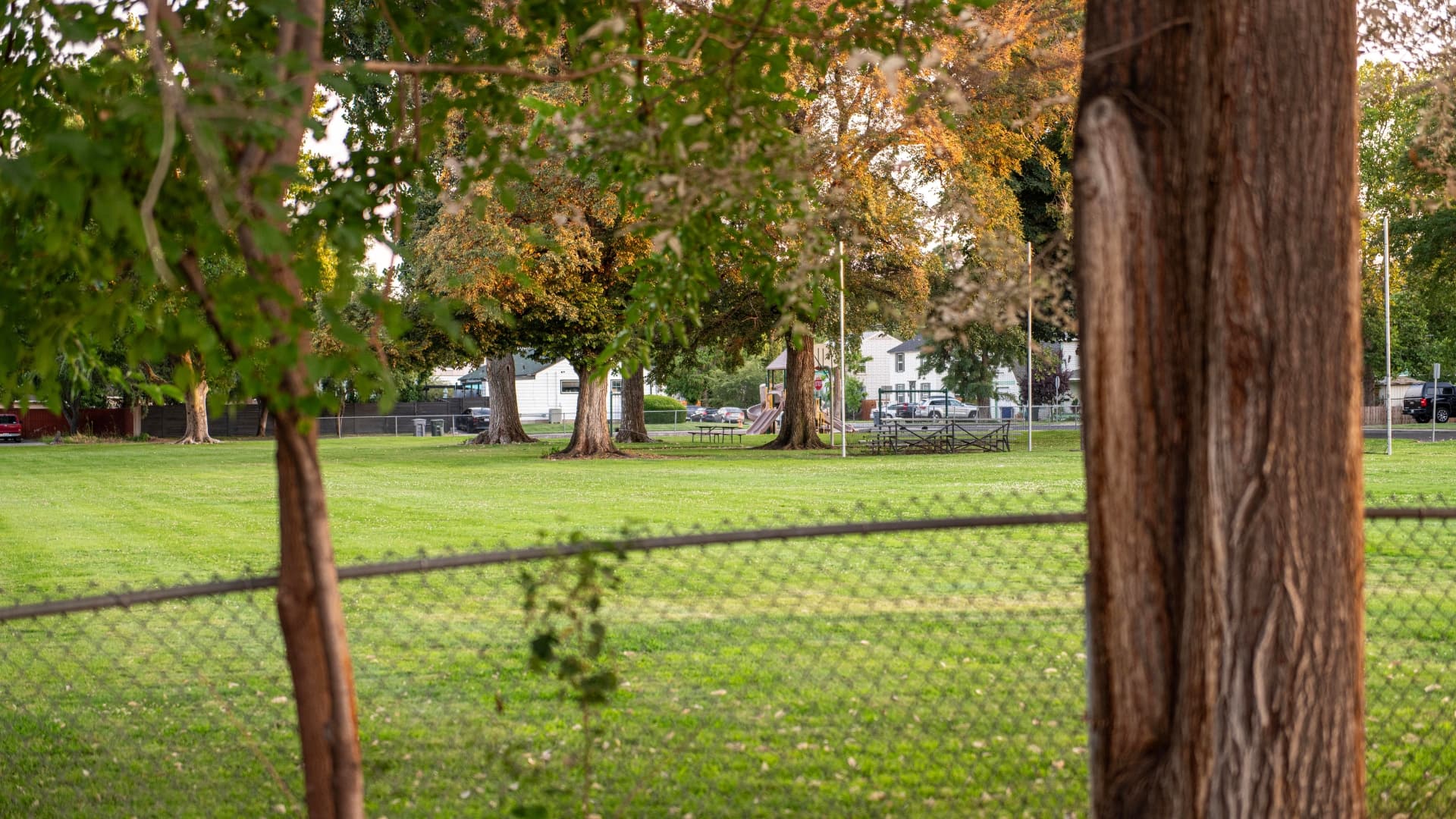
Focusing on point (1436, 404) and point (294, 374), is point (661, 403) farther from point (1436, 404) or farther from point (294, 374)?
point (294, 374)

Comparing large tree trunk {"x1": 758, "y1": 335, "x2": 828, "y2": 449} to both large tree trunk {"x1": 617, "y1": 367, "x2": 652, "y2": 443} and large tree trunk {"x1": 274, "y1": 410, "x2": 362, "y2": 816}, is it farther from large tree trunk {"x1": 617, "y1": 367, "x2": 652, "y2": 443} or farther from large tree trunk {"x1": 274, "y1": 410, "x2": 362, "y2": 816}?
large tree trunk {"x1": 274, "y1": 410, "x2": 362, "y2": 816}

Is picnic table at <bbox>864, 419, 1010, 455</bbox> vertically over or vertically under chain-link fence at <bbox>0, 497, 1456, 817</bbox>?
over

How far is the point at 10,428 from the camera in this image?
46969 millimetres

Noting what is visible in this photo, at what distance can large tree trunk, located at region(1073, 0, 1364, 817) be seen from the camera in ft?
9.30

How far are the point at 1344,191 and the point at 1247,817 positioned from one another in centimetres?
136

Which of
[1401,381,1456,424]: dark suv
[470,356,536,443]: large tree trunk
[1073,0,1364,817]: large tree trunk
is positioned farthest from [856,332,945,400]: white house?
[1073,0,1364,817]: large tree trunk

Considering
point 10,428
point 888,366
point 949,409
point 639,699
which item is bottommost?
point 639,699

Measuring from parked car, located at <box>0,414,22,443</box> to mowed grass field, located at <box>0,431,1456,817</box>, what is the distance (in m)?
37.9

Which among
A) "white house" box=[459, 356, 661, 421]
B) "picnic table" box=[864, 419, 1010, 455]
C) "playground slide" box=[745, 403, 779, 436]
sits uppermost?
"white house" box=[459, 356, 661, 421]

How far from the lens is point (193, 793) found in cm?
532

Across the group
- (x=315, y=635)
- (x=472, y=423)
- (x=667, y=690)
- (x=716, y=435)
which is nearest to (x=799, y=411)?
(x=716, y=435)

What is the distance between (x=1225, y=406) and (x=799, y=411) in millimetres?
30810

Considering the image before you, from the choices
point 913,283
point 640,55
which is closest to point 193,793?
point 640,55

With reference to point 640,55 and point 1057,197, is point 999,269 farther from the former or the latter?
point 1057,197
